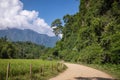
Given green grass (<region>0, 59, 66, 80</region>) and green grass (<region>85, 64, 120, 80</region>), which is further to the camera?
green grass (<region>85, 64, 120, 80</region>)

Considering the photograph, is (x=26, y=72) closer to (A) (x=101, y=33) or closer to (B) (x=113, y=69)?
(B) (x=113, y=69)

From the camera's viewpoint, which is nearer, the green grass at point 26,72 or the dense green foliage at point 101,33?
the green grass at point 26,72

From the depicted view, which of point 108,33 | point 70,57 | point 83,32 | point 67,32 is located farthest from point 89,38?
point 67,32

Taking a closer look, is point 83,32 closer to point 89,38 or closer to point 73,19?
point 89,38

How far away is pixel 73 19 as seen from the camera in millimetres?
87125

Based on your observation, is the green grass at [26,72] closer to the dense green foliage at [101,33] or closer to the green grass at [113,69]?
the green grass at [113,69]

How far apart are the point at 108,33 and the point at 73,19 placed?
146ft

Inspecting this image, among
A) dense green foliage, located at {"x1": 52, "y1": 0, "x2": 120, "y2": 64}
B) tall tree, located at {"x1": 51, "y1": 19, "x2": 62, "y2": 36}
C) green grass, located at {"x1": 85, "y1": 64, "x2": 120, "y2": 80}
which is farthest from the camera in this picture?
tall tree, located at {"x1": 51, "y1": 19, "x2": 62, "y2": 36}

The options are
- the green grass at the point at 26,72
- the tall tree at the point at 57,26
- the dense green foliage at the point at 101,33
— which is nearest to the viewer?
the green grass at the point at 26,72

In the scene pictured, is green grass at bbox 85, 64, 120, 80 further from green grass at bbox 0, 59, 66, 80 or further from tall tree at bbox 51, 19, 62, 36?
tall tree at bbox 51, 19, 62, 36

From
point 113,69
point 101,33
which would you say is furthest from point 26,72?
point 101,33

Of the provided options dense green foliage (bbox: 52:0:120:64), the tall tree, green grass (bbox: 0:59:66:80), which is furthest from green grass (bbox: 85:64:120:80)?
the tall tree

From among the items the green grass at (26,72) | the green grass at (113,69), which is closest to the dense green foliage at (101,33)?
the green grass at (113,69)

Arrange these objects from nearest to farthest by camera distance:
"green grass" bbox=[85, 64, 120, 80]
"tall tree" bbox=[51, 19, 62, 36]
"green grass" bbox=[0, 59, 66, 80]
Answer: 1. "green grass" bbox=[0, 59, 66, 80]
2. "green grass" bbox=[85, 64, 120, 80]
3. "tall tree" bbox=[51, 19, 62, 36]
